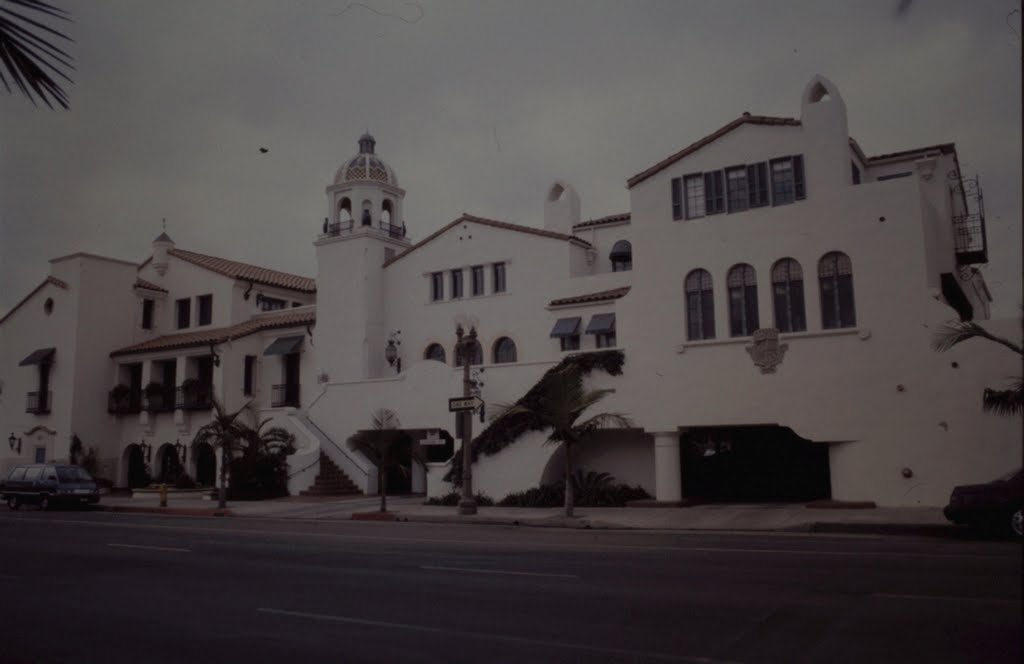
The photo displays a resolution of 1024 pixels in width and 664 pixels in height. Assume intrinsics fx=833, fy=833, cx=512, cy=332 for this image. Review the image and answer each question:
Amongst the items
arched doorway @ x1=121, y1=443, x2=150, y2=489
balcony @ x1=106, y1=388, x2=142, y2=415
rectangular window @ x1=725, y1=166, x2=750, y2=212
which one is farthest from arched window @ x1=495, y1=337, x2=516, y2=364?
arched doorway @ x1=121, y1=443, x2=150, y2=489

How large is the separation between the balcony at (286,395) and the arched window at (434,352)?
26.3ft

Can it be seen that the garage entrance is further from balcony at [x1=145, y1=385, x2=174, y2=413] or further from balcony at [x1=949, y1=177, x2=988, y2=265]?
balcony at [x1=145, y1=385, x2=174, y2=413]

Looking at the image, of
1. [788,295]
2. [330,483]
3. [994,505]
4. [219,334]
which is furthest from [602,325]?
[219,334]

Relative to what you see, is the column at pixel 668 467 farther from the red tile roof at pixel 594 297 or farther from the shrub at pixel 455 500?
the red tile roof at pixel 594 297

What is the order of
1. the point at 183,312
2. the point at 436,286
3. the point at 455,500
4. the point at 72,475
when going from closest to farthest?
the point at 455,500 → the point at 72,475 → the point at 436,286 → the point at 183,312

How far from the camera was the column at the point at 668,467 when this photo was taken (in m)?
25.0

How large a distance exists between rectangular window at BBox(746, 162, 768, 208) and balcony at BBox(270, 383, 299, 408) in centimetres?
2414

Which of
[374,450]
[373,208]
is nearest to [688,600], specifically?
[374,450]

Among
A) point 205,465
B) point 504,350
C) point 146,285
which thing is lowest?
point 205,465

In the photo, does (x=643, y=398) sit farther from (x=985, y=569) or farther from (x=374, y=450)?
(x=985, y=569)

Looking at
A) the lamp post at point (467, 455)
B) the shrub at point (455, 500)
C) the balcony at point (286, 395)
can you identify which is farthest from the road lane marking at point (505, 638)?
the balcony at point (286, 395)

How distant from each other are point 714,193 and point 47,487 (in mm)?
25882

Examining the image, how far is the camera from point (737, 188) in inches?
985

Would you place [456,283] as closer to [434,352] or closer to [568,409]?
[434,352]
